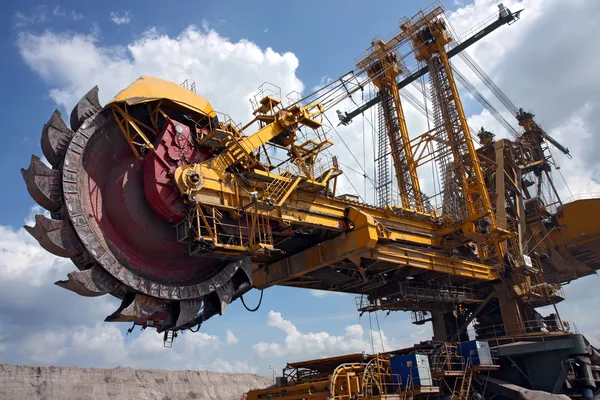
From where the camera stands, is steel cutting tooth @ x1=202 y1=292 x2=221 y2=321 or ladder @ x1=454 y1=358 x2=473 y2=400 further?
ladder @ x1=454 y1=358 x2=473 y2=400

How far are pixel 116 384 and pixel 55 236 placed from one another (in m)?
18.9

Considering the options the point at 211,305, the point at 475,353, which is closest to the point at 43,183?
the point at 211,305

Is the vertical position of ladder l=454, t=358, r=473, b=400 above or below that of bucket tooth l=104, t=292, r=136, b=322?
below

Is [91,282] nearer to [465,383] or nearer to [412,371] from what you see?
[412,371]

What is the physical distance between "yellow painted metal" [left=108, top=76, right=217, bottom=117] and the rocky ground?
56.7 feet

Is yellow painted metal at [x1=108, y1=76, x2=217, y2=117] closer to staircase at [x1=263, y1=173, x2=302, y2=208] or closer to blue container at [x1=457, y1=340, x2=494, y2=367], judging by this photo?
staircase at [x1=263, y1=173, x2=302, y2=208]

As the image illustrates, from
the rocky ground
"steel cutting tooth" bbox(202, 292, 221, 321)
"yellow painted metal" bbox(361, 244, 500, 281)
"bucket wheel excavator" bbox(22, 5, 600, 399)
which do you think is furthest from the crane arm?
the rocky ground

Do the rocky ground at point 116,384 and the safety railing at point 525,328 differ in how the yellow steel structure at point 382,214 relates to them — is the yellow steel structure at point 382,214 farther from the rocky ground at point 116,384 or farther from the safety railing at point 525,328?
the rocky ground at point 116,384

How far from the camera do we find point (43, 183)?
505 inches

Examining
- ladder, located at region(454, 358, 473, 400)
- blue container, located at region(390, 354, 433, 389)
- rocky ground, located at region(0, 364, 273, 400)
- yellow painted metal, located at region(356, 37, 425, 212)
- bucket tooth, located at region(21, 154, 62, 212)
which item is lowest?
ladder, located at region(454, 358, 473, 400)

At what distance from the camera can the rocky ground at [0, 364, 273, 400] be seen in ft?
79.0

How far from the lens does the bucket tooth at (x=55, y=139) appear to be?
1327 centimetres

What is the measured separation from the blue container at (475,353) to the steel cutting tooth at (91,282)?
13.7 m

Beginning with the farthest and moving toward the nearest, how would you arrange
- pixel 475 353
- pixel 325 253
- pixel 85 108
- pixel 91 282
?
pixel 475 353, pixel 325 253, pixel 85 108, pixel 91 282
